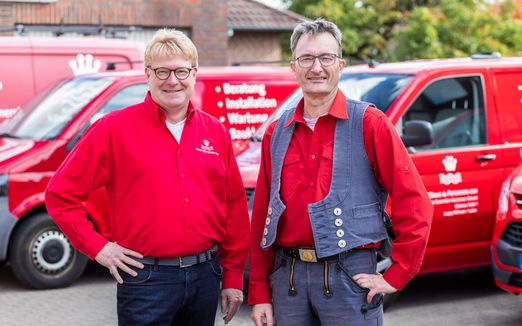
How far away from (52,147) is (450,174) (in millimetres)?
3358

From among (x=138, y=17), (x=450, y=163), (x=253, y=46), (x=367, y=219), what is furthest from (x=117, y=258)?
(x=253, y=46)

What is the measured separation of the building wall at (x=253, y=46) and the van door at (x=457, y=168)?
15.7 m

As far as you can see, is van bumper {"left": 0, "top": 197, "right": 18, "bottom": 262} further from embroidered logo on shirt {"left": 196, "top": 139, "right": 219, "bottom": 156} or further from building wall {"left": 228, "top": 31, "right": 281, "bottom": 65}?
building wall {"left": 228, "top": 31, "right": 281, "bottom": 65}

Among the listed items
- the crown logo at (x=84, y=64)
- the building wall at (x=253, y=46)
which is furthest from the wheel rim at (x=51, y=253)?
the building wall at (x=253, y=46)

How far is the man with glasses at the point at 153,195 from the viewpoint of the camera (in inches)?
146

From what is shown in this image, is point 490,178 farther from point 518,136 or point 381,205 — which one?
point 381,205

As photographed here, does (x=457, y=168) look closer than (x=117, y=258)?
No

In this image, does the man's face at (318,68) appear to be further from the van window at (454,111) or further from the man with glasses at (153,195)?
the van window at (454,111)

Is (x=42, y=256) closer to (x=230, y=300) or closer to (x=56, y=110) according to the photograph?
(x=56, y=110)

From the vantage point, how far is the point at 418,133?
22.2 ft

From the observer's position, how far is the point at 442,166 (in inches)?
277

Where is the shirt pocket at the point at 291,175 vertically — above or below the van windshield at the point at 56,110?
above

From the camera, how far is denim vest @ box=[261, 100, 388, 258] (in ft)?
11.5

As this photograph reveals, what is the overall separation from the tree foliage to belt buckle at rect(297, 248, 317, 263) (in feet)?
84.0
